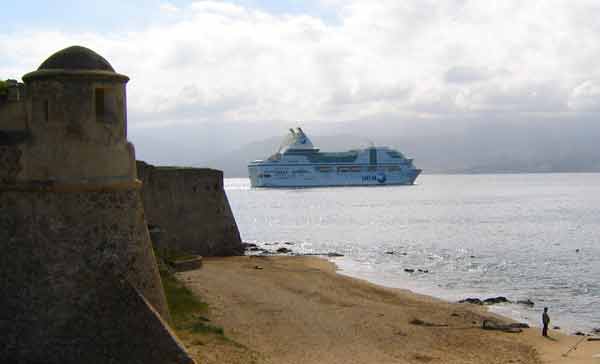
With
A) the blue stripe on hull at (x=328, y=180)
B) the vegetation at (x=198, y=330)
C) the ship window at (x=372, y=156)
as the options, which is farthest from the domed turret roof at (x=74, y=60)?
the ship window at (x=372, y=156)

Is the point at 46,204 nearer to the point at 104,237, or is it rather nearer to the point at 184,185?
the point at 104,237

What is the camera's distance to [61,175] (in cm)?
982

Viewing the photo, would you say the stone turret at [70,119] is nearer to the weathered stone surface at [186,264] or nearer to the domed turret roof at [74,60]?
the domed turret roof at [74,60]

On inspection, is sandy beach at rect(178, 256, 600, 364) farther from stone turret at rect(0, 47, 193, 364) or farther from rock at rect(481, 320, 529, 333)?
stone turret at rect(0, 47, 193, 364)

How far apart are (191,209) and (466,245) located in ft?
71.5

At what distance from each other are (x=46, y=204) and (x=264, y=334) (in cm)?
707

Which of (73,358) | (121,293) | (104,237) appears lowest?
(73,358)

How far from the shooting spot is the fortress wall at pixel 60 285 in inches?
384

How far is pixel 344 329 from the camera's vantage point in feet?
56.6

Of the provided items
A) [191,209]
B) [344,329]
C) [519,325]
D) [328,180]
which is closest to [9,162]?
[344,329]

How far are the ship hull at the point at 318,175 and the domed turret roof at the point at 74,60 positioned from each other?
11289 centimetres

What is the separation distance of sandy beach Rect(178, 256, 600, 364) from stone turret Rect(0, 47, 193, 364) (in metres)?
2.61

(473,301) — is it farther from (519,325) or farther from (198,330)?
(198,330)

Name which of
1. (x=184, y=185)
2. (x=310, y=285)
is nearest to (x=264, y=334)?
(x=310, y=285)
